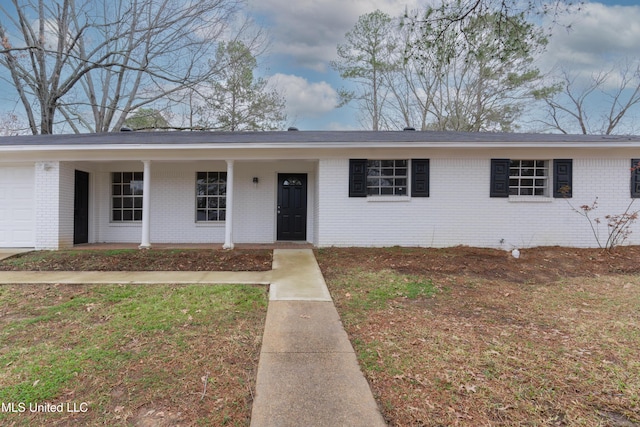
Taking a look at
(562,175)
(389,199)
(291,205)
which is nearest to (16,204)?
(291,205)

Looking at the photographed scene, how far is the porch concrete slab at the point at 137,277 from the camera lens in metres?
5.45

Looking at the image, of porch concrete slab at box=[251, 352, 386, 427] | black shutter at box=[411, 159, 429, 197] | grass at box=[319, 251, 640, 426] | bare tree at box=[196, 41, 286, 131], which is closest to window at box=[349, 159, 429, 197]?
black shutter at box=[411, 159, 429, 197]

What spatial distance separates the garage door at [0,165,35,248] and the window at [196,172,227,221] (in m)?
4.41

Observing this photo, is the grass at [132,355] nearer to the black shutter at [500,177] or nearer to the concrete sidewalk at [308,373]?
the concrete sidewalk at [308,373]

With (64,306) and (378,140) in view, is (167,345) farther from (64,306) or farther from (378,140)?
(378,140)

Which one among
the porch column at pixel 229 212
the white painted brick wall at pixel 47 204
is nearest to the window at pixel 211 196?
the porch column at pixel 229 212

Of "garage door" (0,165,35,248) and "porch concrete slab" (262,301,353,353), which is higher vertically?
"garage door" (0,165,35,248)

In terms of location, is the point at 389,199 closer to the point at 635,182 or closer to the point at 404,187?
the point at 404,187

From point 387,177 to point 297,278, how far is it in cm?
445

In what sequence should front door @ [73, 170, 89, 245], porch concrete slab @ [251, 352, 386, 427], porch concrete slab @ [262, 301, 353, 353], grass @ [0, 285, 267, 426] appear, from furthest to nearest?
1. front door @ [73, 170, 89, 245]
2. porch concrete slab @ [262, 301, 353, 353]
3. grass @ [0, 285, 267, 426]
4. porch concrete slab @ [251, 352, 386, 427]

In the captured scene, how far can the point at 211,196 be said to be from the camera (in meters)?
9.80

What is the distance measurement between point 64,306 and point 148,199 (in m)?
4.87

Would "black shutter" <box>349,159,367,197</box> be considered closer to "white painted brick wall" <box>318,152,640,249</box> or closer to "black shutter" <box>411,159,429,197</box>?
"white painted brick wall" <box>318,152,640,249</box>

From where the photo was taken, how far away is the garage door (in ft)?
28.4
